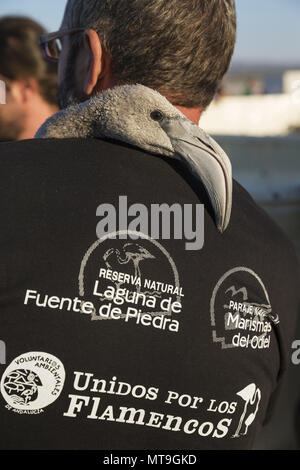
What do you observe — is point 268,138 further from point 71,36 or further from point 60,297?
point 60,297

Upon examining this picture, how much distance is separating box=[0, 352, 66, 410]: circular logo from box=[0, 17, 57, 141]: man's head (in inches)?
73.2

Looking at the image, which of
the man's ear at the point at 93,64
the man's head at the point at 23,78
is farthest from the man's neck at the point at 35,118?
the man's ear at the point at 93,64

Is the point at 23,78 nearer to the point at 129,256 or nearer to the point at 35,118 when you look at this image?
the point at 35,118

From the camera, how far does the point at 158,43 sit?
1.47m

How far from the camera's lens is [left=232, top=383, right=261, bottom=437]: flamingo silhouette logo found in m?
1.42

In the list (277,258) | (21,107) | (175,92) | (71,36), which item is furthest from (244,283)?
(21,107)

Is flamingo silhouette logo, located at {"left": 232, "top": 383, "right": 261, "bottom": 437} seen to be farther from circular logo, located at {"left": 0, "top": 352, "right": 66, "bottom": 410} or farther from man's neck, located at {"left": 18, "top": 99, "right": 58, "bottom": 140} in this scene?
man's neck, located at {"left": 18, "top": 99, "right": 58, "bottom": 140}

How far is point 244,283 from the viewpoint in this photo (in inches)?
55.7

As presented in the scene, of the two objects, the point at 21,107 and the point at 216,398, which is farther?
the point at 21,107

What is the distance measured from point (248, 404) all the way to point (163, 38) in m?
0.85

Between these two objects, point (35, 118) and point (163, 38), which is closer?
point (163, 38)

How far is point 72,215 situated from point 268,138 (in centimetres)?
378

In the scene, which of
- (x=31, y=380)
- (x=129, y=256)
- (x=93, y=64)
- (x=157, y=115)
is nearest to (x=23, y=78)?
(x=93, y=64)

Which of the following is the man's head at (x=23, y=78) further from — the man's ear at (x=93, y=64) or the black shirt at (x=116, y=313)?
the black shirt at (x=116, y=313)
